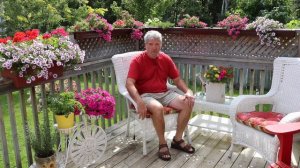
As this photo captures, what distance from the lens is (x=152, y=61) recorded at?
127 inches

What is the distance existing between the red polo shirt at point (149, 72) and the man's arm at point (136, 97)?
0.23 feet

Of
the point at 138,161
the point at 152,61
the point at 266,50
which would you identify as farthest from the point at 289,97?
the point at 138,161

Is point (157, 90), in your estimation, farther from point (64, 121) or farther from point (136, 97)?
point (64, 121)

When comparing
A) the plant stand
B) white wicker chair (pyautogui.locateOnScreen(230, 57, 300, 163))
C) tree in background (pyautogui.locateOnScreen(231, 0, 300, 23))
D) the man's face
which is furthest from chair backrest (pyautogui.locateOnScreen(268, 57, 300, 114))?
tree in background (pyautogui.locateOnScreen(231, 0, 300, 23))

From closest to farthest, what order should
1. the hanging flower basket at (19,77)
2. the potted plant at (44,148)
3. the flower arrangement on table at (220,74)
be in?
1. the hanging flower basket at (19,77)
2. the potted plant at (44,148)
3. the flower arrangement on table at (220,74)

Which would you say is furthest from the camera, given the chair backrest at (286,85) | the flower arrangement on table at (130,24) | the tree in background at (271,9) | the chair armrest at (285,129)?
the tree in background at (271,9)

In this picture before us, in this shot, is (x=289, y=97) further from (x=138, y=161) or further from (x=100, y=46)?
(x=100, y=46)

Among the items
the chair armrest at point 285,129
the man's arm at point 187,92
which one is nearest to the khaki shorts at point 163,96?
the man's arm at point 187,92

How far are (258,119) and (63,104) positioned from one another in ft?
5.63

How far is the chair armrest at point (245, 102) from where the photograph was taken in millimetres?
2887

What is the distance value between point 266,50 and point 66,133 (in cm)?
242

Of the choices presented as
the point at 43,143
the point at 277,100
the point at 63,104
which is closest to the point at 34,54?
the point at 63,104

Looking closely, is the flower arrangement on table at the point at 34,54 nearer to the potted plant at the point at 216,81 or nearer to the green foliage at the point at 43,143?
the green foliage at the point at 43,143

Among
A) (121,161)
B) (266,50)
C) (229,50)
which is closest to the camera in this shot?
(121,161)
